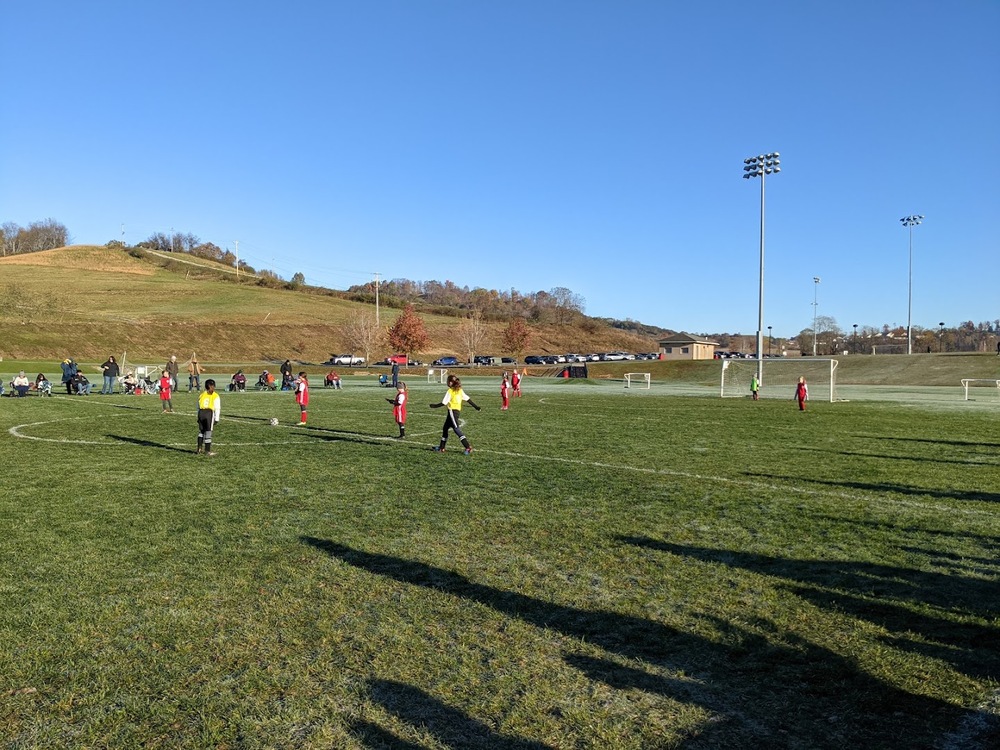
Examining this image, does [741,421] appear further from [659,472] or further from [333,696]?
[333,696]

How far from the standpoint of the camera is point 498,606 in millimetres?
6340

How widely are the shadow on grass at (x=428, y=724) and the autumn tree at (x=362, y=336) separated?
92.6m

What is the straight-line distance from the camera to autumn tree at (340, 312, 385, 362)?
98.9 meters

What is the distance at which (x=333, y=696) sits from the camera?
15.3 ft

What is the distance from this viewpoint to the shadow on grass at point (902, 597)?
17.8 ft

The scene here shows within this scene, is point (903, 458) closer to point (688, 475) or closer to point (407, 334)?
point (688, 475)

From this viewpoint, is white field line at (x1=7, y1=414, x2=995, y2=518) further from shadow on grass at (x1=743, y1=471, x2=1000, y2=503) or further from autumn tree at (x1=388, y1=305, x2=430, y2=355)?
autumn tree at (x1=388, y1=305, x2=430, y2=355)

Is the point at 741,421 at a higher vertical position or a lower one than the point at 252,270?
lower

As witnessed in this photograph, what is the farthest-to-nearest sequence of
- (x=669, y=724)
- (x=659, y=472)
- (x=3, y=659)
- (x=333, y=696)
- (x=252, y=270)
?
(x=252, y=270) → (x=659, y=472) → (x=3, y=659) → (x=333, y=696) → (x=669, y=724)

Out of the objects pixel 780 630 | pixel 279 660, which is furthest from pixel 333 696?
pixel 780 630

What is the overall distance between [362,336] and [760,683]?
317 ft

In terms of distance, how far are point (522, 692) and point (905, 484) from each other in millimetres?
10337

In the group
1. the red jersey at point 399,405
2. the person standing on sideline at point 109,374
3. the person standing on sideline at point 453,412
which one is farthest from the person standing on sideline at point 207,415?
the person standing on sideline at point 109,374

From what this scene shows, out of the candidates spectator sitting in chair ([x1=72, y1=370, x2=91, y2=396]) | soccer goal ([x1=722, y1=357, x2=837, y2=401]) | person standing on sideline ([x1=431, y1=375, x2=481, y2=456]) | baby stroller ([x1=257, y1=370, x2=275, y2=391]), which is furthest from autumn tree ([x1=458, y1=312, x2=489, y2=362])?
person standing on sideline ([x1=431, y1=375, x2=481, y2=456])
